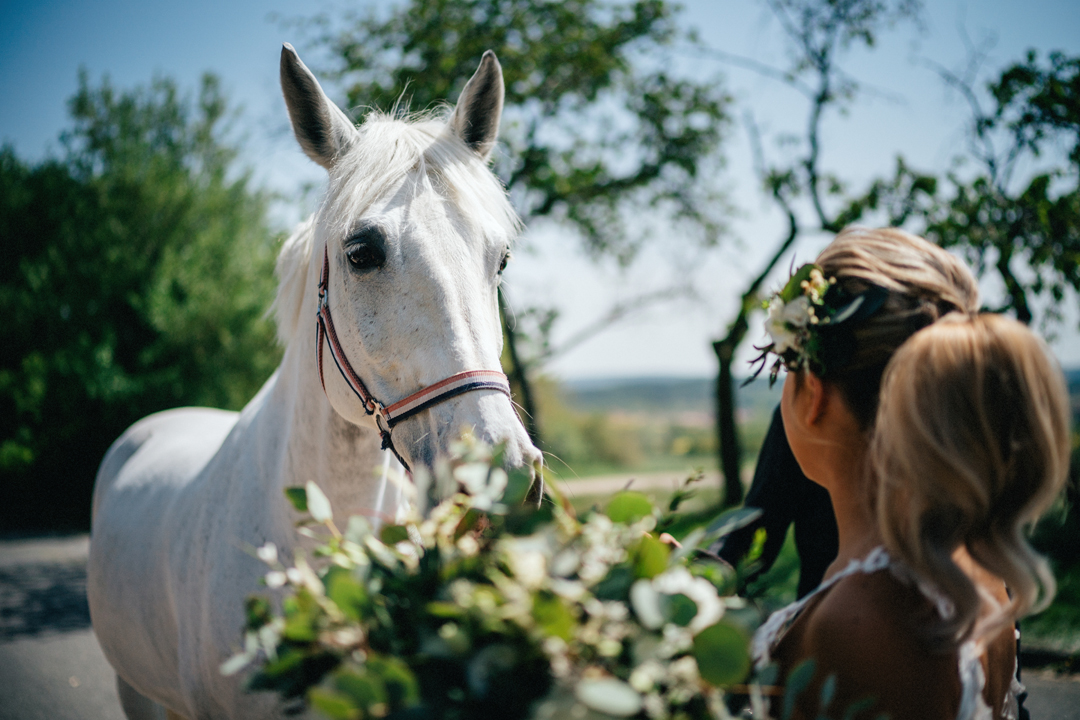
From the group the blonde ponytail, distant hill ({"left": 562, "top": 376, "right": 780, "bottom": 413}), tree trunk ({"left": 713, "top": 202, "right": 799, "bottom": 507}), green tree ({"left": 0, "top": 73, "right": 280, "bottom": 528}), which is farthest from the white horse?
distant hill ({"left": 562, "top": 376, "right": 780, "bottom": 413})

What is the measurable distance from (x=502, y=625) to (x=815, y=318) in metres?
0.86

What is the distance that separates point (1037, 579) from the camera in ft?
3.43

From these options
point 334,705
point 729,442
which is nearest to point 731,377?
point 729,442

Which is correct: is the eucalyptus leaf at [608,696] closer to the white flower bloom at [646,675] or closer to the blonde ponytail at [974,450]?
the white flower bloom at [646,675]

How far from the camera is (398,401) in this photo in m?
1.62

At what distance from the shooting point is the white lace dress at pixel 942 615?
1.02 metres

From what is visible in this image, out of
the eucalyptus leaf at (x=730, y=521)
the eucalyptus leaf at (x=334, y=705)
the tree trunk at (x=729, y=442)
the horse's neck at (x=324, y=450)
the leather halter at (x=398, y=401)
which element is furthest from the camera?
the tree trunk at (x=729, y=442)

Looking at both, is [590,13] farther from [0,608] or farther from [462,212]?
[0,608]

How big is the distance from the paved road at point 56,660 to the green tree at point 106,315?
281 cm

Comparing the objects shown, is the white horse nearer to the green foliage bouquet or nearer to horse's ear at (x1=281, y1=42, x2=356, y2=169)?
horse's ear at (x1=281, y1=42, x2=356, y2=169)

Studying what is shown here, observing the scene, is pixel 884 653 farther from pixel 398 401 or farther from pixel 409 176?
pixel 409 176

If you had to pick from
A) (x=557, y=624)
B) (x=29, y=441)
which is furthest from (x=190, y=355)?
(x=557, y=624)

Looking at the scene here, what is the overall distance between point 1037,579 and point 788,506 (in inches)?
45.7

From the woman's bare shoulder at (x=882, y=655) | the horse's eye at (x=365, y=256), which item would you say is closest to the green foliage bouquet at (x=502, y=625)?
the woman's bare shoulder at (x=882, y=655)
